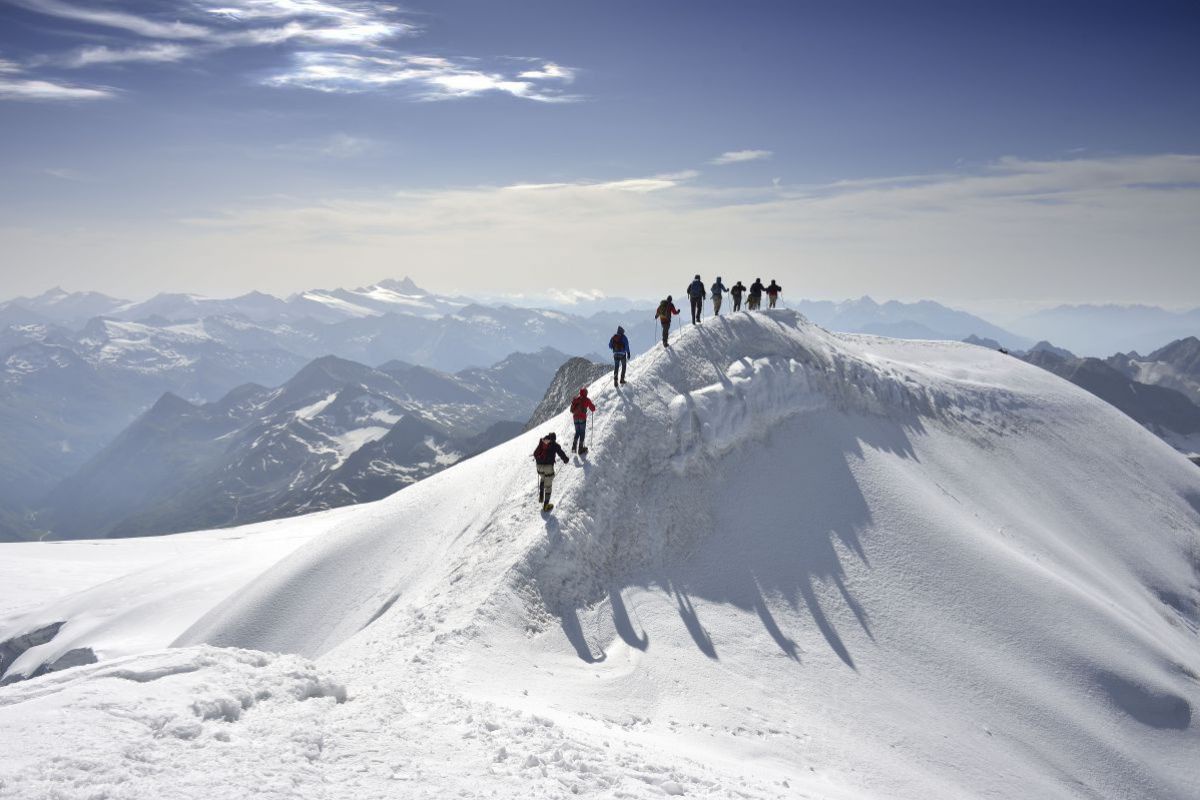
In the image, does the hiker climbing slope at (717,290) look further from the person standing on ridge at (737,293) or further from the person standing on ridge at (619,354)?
the person standing on ridge at (619,354)

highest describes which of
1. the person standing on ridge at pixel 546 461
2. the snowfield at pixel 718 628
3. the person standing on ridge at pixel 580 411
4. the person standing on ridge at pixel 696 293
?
the person standing on ridge at pixel 696 293

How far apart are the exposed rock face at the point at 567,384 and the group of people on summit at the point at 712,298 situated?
84.0 ft

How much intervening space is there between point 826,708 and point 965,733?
551 centimetres

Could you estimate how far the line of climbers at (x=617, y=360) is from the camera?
2555 cm

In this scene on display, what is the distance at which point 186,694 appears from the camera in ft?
43.8

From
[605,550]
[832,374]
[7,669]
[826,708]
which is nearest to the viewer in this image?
[826,708]

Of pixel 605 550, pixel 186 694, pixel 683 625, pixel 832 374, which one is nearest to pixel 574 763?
pixel 186 694

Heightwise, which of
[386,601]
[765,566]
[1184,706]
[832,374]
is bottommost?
[1184,706]

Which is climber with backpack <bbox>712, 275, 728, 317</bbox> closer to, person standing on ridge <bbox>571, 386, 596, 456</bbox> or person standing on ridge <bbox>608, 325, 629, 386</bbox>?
person standing on ridge <bbox>608, 325, 629, 386</bbox>

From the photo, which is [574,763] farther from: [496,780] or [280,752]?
[280,752]

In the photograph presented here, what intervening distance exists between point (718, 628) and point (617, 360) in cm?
1427

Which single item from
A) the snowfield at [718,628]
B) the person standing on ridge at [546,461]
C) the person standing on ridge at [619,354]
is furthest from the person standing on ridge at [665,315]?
the person standing on ridge at [546,461]

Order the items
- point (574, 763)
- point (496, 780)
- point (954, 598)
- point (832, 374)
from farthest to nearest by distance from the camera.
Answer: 1. point (832, 374)
2. point (954, 598)
3. point (574, 763)
4. point (496, 780)

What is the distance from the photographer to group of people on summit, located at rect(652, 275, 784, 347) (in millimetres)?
34031
